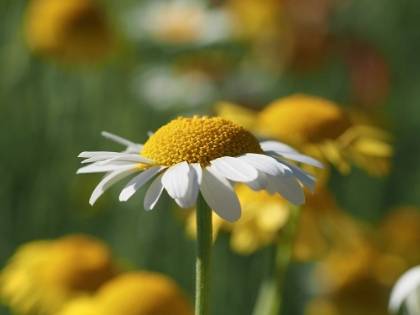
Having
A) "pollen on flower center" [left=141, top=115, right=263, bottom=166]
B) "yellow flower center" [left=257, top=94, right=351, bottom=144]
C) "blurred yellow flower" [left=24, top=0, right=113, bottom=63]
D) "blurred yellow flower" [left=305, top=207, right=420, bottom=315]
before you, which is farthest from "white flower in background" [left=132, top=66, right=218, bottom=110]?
"pollen on flower center" [left=141, top=115, right=263, bottom=166]

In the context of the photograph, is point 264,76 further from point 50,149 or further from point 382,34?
point 50,149

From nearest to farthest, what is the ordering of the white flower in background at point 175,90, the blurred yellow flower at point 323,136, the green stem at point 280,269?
the green stem at point 280,269 → the blurred yellow flower at point 323,136 → the white flower in background at point 175,90

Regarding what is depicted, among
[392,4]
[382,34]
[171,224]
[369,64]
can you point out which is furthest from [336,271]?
[392,4]

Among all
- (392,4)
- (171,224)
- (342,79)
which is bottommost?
(171,224)

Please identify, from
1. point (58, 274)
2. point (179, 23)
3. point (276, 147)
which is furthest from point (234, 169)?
point (179, 23)

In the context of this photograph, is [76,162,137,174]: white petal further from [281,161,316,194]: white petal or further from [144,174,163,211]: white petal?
[281,161,316,194]: white petal

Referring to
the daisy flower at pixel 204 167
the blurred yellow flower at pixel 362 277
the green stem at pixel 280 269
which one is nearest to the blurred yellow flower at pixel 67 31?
the blurred yellow flower at pixel 362 277

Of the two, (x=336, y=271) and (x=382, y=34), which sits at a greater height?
(x=382, y=34)

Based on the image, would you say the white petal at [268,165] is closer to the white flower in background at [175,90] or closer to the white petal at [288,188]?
the white petal at [288,188]
